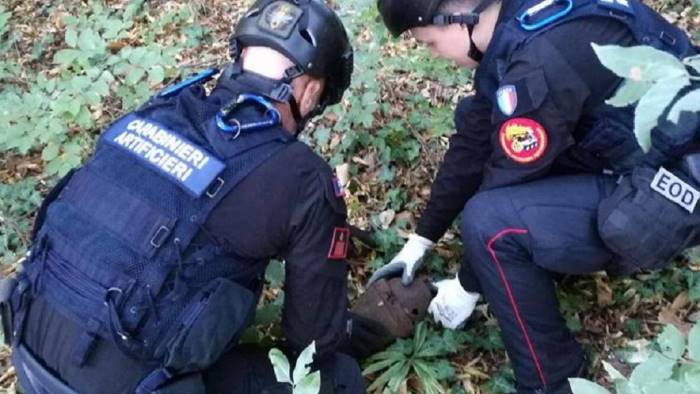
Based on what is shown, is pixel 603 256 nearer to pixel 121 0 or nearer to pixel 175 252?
pixel 175 252

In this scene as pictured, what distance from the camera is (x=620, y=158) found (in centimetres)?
294

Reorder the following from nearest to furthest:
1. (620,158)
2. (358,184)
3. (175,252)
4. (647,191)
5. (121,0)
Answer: (175,252) < (647,191) < (620,158) < (358,184) < (121,0)

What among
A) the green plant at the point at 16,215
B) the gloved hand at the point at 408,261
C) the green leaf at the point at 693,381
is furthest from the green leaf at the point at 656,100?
the green plant at the point at 16,215

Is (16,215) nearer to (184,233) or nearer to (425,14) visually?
(184,233)

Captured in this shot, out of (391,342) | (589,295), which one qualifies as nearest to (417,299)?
(391,342)

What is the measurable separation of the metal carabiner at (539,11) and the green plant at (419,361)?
1.39m

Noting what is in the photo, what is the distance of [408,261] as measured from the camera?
3686 millimetres

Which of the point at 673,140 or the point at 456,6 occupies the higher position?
the point at 456,6

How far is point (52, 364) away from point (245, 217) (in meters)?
0.80

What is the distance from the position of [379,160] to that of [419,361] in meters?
1.35

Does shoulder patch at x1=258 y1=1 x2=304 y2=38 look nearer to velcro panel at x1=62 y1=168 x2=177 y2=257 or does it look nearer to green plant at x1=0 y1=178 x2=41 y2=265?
velcro panel at x1=62 y1=168 x2=177 y2=257

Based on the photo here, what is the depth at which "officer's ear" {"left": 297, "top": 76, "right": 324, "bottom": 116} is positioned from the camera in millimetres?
2838

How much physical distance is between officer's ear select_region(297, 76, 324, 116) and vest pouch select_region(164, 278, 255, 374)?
693mm

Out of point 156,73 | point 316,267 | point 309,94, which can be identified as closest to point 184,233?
point 316,267
